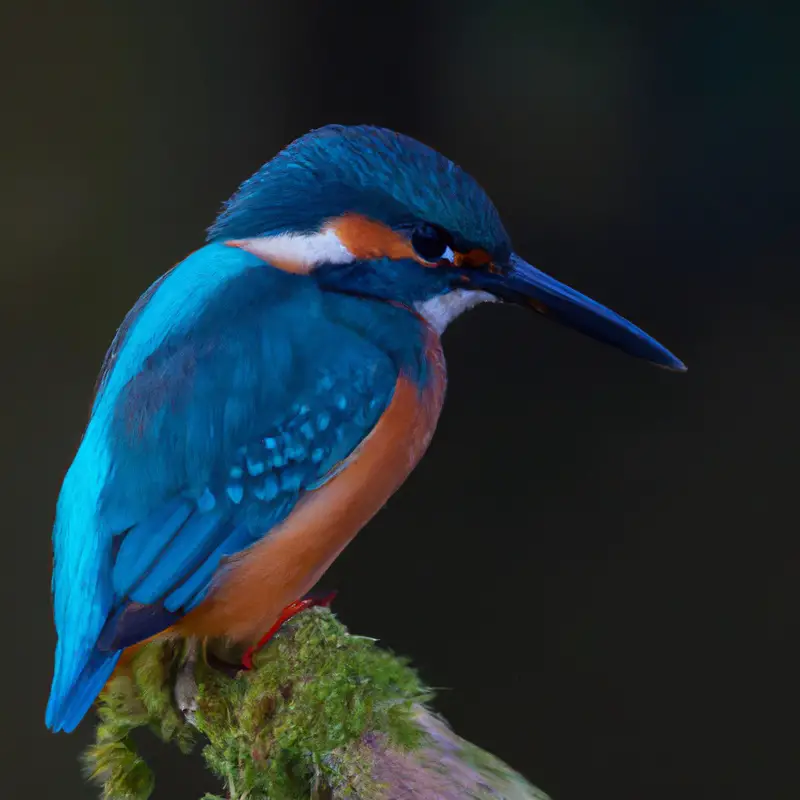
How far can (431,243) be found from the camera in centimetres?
123

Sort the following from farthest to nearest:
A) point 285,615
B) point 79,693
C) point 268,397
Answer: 1. point 285,615
2. point 268,397
3. point 79,693

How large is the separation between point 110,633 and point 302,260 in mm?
442

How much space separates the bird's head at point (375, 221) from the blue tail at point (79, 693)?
455 millimetres

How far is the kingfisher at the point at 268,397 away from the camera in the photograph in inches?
43.4

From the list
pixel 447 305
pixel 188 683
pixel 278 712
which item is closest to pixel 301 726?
pixel 278 712

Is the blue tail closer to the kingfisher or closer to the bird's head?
the kingfisher

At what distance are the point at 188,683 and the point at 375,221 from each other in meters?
0.55

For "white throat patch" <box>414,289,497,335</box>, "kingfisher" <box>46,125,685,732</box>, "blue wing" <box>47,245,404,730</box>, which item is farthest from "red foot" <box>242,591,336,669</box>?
"white throat patch" <box>414,289,497,335</box>

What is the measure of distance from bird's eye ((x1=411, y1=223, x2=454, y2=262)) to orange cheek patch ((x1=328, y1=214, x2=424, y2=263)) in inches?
0.4

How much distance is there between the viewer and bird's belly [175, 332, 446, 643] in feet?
3.85

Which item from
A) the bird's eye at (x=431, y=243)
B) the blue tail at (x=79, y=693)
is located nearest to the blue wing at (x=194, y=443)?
the blue tail at (x=79, y=693)

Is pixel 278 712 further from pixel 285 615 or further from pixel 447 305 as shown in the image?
pixel 447 305

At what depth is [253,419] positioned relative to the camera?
1143mm

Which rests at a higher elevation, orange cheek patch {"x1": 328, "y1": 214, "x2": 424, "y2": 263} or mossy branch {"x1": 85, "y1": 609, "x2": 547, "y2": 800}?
orange cheek patch {"x1": 328, "y1": 214, "x2": 424, "y2": 263}
